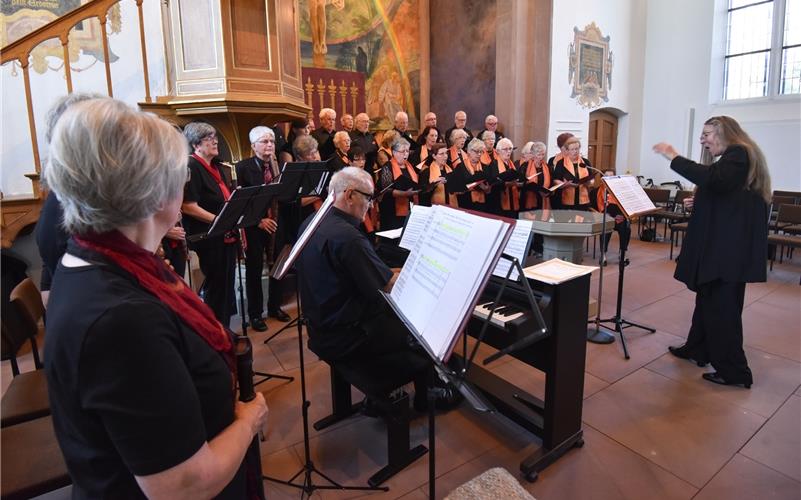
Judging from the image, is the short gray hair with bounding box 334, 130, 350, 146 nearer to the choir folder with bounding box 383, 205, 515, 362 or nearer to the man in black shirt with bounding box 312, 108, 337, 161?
the man in black shirt with bounding box 312, 108, 337, 161

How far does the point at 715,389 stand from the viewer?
2.95m

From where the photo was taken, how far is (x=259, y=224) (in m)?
3.91

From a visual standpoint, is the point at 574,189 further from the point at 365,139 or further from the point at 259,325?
the point at 259,325

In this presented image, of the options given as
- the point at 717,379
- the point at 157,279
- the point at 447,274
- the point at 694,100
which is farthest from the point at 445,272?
the point at 694,100

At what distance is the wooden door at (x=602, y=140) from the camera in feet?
35.3

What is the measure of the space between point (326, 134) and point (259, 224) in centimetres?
241

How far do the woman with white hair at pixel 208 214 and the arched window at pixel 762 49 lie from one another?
431 inches

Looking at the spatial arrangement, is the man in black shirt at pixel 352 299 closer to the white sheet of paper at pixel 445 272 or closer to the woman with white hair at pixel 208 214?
the white sheet of paper at pixel 445 272

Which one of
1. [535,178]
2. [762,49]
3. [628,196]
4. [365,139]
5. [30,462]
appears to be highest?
[762,49]

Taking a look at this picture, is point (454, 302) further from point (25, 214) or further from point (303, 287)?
point (25, 214)

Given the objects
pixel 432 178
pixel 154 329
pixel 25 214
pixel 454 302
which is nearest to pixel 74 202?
pixel 154 329

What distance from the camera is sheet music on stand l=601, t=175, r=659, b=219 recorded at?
3246 millimetres

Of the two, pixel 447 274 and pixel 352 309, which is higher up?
pixel 447 274

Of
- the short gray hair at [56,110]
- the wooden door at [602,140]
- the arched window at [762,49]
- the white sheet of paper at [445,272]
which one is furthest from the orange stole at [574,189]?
the arched window at [762,49]
